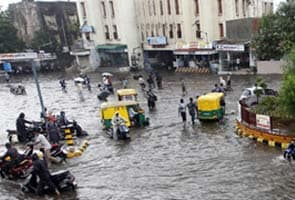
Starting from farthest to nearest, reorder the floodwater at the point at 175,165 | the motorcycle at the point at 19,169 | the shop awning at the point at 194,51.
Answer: the shop awning at the point at 194,51, the motorcycle at the point at 19,169, the floodwater at the point at 175,165

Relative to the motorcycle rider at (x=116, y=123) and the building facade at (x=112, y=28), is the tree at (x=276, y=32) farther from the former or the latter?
the motorcycle rider at (x=116, y=123)

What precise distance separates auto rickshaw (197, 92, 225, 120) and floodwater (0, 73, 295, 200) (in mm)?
609

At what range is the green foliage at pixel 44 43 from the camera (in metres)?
75.1

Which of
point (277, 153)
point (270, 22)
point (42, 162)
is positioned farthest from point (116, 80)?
point (42, 162)

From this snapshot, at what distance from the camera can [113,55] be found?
210ft

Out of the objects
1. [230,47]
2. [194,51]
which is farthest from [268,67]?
[194,51]

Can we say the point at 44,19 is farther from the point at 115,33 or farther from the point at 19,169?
the point at 19,169

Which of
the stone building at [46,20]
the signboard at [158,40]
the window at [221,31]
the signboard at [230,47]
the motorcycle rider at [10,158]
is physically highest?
the stone building at [46,20]

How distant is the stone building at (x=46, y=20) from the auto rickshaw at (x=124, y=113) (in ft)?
164

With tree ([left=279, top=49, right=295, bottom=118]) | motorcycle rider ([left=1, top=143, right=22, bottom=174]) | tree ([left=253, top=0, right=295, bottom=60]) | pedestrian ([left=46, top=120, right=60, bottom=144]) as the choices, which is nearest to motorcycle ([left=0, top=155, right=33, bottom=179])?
motorcycle rider ([left=1, top=143, right=22, bottom=174])

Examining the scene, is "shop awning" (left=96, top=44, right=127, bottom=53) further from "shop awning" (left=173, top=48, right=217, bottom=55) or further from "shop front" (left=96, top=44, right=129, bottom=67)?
"shop awning" (left=173, top=48, right=217, bottom=55)

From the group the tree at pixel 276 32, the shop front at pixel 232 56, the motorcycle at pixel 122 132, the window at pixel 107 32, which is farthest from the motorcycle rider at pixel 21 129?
the window at pixel 107 32

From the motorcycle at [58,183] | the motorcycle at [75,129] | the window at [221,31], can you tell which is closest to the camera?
the motorcycle at [58,183]

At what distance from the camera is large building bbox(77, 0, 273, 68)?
173 feet
